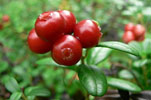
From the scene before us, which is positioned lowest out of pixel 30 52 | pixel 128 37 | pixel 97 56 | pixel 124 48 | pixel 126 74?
pixel 30 52

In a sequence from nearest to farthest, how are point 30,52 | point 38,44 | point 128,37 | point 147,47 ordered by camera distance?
point 38,44
point 147,47
point 128,37
point 30,52

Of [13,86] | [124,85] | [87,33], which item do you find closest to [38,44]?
[87,33]

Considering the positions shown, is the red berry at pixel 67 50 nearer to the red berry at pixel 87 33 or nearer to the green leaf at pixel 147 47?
the red berry at pixel 87 33

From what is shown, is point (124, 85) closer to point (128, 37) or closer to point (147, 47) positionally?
point (147, 47)

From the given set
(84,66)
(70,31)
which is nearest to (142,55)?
(84,66)

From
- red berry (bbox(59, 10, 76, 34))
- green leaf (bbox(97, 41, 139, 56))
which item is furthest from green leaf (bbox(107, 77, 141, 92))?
red berry (bbox(59, 10, 76, 34))

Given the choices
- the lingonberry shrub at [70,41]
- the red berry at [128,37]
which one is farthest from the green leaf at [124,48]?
the red berry at [128,37]

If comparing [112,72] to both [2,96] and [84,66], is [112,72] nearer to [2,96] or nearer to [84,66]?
[84,66]
